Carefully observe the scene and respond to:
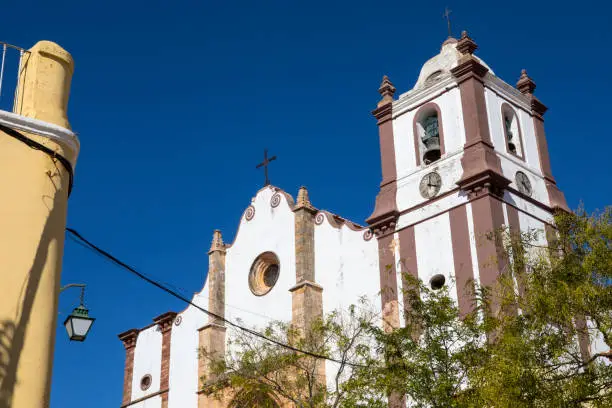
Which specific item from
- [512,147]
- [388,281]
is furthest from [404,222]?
[512,147]

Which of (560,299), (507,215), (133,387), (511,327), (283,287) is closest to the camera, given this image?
(560,299)

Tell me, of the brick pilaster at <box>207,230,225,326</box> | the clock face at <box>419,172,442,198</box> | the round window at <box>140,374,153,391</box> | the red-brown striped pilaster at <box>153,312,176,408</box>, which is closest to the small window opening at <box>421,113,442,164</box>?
the clock face at <box>419,172,442,198</box>

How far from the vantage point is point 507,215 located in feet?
76.1

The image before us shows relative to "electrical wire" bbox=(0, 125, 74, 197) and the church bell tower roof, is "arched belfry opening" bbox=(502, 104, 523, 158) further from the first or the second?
"electrical wire" bbox=(0, 125, 74, 197)

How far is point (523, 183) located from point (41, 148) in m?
17.3

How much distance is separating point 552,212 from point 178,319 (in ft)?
44.9

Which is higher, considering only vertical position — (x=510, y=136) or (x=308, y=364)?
(x=510, y=136)

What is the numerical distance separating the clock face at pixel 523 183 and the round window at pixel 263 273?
27.2 feet

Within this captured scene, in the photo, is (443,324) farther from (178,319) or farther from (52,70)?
(178,319)

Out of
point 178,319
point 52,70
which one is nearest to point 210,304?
point 178,319

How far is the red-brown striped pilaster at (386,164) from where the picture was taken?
2505 cm

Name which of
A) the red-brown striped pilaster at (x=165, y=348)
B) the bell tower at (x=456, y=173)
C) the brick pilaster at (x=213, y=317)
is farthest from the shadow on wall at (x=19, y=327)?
the red-brown striped pilaster at (x=165, y=348)

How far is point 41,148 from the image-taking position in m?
10.5

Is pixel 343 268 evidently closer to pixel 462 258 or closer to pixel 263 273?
pixel 263 273
